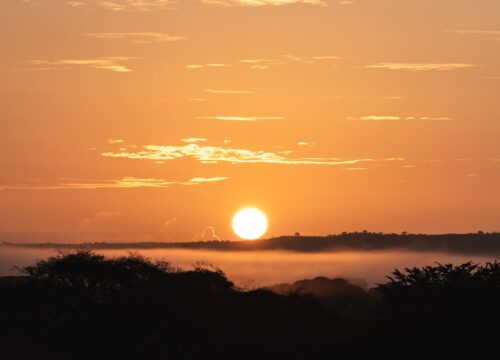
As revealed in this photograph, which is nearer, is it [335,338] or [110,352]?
[110,352]

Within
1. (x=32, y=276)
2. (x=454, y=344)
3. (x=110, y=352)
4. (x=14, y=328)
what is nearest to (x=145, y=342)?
(x=110, y=352)

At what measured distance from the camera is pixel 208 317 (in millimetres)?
73062

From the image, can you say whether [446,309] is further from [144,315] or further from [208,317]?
[144,315]

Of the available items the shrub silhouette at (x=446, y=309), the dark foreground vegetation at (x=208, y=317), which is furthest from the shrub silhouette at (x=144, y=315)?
the shrub silhouette at (x=446, y=309)

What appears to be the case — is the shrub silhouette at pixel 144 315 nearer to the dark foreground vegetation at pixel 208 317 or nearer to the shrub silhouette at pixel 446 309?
the dark foreground vegetation at pixel 208 317

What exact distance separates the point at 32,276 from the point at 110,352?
1252 cm

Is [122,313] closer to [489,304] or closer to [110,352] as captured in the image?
[110,352]

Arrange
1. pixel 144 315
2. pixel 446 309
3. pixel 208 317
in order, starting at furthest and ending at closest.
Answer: pixel 208 317 < pixel 446 309 < pixel 144 315

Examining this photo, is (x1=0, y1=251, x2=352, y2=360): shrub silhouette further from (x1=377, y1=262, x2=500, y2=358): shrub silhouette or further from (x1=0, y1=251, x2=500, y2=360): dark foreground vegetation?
(x1=377, y1=262, x2=500, y2=358): shrub silhouette

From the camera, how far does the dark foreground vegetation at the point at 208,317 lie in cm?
6844

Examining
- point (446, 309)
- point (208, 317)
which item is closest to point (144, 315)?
point (208, 317)

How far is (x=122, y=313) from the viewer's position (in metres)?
71.4

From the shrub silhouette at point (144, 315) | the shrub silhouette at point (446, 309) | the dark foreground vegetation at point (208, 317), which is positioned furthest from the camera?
the shrub silhouette at point (446, 309)

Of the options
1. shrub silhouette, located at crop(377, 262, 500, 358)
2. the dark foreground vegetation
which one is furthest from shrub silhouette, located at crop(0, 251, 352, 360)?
shrub silhouette, located at crop(377, 262, 500, 358)
